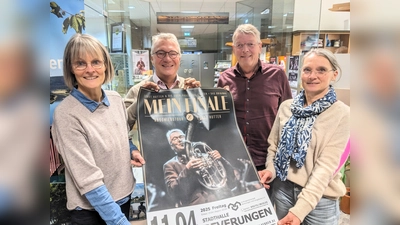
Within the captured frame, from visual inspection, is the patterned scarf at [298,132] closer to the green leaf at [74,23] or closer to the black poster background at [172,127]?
the black poster background at [172,127]

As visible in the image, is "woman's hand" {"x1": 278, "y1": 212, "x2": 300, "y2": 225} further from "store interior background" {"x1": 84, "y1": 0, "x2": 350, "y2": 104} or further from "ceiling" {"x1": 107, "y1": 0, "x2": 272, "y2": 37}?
"ceiling" {"x1": 107, "y1": 0, "x2": 272, "y2": 37}

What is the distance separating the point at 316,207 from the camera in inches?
44.8

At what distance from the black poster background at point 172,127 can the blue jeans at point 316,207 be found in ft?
0.98

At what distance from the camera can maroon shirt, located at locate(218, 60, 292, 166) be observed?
1515 millimetres

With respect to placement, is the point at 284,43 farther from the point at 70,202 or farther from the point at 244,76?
the point at 70,202

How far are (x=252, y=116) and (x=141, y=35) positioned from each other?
6040 mm

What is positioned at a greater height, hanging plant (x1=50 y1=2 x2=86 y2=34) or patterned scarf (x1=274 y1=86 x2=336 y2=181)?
hanging plant (x1=50 y1=2 x2=86 y2=34)

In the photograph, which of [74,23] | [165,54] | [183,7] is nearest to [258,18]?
[183,7]

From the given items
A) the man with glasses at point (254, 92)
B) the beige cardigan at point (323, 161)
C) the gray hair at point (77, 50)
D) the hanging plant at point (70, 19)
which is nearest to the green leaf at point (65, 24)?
the hanging plant at point (70, 19)

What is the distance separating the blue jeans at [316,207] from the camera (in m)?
1.14

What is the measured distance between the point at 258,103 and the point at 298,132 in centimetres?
45

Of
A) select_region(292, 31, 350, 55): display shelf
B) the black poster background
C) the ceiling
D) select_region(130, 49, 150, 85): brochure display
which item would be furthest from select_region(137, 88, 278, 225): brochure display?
Answer: select_region(292, 31, 350, 55): display shelf

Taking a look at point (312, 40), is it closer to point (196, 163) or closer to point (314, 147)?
point (314, 147)

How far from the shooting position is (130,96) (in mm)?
1393
